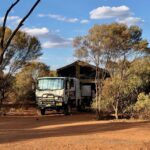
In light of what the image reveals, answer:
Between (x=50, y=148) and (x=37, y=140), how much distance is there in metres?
1.75

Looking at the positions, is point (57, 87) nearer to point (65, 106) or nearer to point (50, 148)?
point (65, 106)

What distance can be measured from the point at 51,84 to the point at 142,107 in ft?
25.5

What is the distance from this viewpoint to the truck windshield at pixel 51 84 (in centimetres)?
3294

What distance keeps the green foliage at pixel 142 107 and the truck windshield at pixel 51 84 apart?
6.23m

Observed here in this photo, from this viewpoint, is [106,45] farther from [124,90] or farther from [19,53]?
[19,53]

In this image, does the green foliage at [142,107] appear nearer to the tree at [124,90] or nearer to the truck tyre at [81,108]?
the tree at [124,90]

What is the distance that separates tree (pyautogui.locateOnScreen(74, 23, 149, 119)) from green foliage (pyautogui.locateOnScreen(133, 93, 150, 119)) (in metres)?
2.78

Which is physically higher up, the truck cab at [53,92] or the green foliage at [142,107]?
the truck cab at [53,92]

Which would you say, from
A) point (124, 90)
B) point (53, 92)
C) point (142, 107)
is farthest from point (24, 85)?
point (142, 107)

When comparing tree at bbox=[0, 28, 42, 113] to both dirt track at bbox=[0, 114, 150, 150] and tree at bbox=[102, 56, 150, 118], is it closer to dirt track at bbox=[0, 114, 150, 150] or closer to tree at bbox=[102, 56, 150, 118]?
tree at bbox=[102, 56, 150, 118]

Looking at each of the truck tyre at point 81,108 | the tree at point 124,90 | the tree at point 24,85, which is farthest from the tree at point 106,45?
the tree at point 24,85

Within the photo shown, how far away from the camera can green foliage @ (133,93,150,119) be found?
88.9 ft

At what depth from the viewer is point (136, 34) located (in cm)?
3366

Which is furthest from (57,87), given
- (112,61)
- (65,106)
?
(112,61)
